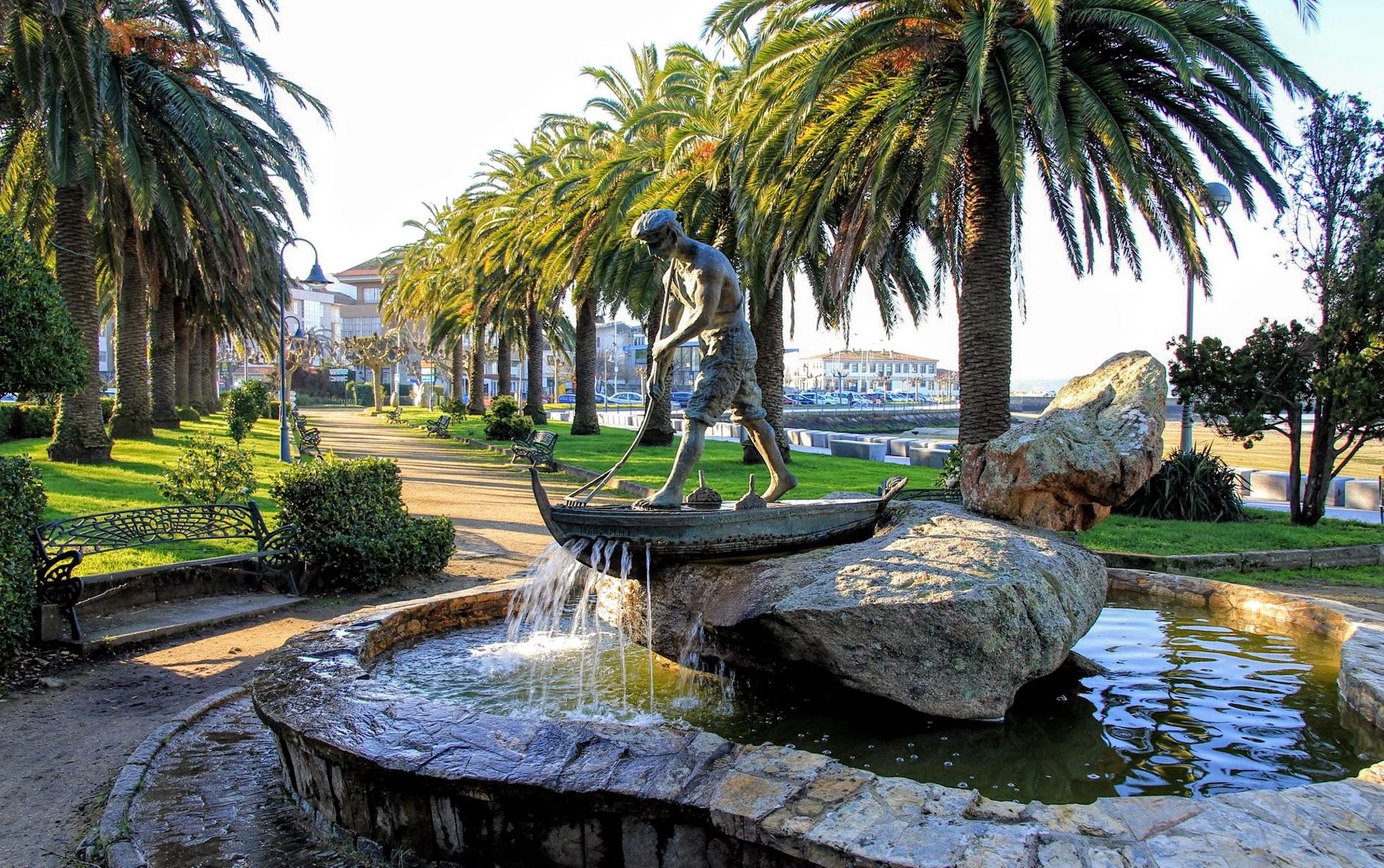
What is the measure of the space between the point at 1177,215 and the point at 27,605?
12592 millimetres

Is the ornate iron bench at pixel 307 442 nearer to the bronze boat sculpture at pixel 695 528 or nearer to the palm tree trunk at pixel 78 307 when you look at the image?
the palm tree trunk at pixel 78 307

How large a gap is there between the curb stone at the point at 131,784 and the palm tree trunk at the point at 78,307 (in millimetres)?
12338

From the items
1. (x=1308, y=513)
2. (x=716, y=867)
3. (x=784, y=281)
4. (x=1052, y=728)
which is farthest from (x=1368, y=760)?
(x=784, y=281)

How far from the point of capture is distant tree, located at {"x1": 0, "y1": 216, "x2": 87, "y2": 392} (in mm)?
7371

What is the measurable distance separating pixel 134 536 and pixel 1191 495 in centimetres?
1307

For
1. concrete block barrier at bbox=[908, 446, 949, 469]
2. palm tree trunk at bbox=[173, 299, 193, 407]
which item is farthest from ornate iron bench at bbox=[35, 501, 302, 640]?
palm tree trunk at bbox=[173, 299, 193, 407]

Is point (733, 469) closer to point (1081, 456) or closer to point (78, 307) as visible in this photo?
point (78, 307)

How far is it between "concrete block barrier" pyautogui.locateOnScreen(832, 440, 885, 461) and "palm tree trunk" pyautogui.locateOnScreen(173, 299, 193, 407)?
20.1 meters

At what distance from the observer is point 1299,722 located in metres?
4.87

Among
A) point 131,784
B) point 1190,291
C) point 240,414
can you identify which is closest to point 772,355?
point 1190,291

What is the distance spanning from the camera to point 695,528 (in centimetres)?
537

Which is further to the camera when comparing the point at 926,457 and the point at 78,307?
the point at 926,457

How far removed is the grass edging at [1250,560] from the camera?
9.15m

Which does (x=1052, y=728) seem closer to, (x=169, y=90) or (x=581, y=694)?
(x=581, y=694)
